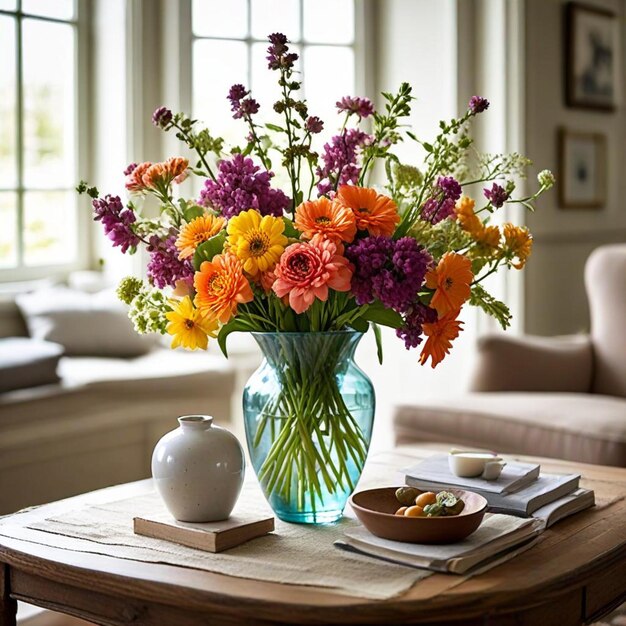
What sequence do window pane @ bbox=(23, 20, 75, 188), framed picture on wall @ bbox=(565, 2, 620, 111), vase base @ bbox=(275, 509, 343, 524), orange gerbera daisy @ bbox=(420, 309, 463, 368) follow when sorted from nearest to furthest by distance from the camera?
orange gerbera daisy @ bbox=(420, 309, 463, 368), vase base @ bbox=(275, 509, 343, 524), window pane @ bbox=(23, 20, 75, 188), framed picture on wall @ bbox=(565, 2, 620, 111)

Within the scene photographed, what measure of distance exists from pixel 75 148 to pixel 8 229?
0.43m

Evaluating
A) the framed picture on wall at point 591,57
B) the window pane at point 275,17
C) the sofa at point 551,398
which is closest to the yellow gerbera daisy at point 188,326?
the sofa at point 551,398

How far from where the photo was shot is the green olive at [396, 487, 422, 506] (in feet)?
5.39

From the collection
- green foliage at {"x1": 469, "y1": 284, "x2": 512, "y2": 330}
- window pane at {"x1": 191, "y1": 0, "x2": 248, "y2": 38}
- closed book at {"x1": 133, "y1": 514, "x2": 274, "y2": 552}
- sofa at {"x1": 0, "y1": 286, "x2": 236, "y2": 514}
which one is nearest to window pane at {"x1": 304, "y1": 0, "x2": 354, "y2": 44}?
window pane at {"x1": 191, "y1": 0, "x2": 248, "y2": 38}

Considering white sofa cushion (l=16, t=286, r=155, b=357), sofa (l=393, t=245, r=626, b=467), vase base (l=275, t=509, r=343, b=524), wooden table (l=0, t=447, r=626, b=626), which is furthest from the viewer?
white sofa cushion (l=16, t=286, r=155, b=357)

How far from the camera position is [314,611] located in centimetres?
132

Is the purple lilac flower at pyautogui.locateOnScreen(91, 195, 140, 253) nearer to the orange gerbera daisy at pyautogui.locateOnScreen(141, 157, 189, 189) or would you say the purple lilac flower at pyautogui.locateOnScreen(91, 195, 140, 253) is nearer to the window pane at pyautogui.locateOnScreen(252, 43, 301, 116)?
the orange gerbera daisy at pyautogui.locateOnScreen(141, 157, 189, 189)

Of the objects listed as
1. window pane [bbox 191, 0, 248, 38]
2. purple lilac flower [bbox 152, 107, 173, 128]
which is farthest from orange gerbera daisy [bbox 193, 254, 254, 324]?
window pane [bbox 191, 0, 248, 38]

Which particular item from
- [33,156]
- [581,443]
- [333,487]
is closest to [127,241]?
[333,487]

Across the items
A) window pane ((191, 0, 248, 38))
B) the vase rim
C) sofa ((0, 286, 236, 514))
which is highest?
window pane ((191, 0, 248, 38))

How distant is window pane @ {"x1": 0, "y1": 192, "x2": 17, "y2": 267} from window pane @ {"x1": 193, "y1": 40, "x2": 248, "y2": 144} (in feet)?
2.54

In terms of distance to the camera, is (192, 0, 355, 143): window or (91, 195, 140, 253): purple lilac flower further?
(192, 0, 355, 143): window

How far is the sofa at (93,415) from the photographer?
312cm

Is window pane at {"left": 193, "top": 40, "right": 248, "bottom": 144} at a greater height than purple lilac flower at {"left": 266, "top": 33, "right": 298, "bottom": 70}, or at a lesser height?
greater
